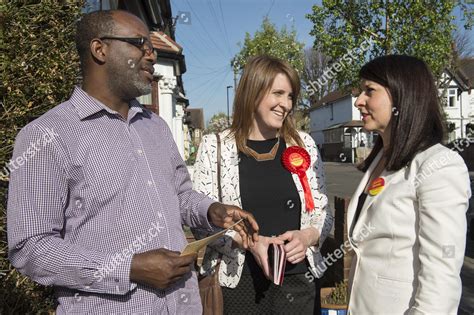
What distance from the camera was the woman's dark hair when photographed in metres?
2.11

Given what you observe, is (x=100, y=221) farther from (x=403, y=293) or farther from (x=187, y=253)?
(x=403, y=293)

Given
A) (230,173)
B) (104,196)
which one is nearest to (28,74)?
(230,173)

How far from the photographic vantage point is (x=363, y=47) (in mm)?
15523

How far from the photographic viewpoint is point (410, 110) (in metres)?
2.13

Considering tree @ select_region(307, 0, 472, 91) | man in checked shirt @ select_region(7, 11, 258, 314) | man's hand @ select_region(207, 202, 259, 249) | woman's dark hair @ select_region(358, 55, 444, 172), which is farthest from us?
tree @ select_region(307, 0, 472, 91)

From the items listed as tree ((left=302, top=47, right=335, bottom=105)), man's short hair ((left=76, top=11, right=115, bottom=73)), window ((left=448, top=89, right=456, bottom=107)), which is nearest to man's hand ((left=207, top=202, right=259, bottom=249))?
man's short hair ((left=76, top=11, right=115, bottom=73))

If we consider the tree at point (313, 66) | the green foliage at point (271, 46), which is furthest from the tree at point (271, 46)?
the tree at point (313, 66)

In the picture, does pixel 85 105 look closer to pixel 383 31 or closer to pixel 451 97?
pixel 383 31

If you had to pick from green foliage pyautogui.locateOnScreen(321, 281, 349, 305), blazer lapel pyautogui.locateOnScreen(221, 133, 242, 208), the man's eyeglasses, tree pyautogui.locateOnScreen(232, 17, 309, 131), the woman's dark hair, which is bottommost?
green foliage pyautogui.locateOnScreen(321, 281, 349, 305)

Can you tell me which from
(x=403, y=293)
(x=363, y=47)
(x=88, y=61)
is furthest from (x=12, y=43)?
(x=363, y=47)

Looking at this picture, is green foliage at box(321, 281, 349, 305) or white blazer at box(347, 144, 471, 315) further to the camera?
green foliage at box(321, 281, 349, 305)

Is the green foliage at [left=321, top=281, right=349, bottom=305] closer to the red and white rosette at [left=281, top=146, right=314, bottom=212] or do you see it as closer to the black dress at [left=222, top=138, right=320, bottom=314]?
the black dress at [left=222, top=138, right=320, bottom=314]

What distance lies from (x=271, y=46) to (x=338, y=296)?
27.1m

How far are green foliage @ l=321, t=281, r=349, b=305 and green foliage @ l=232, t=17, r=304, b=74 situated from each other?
2560 centimetres
